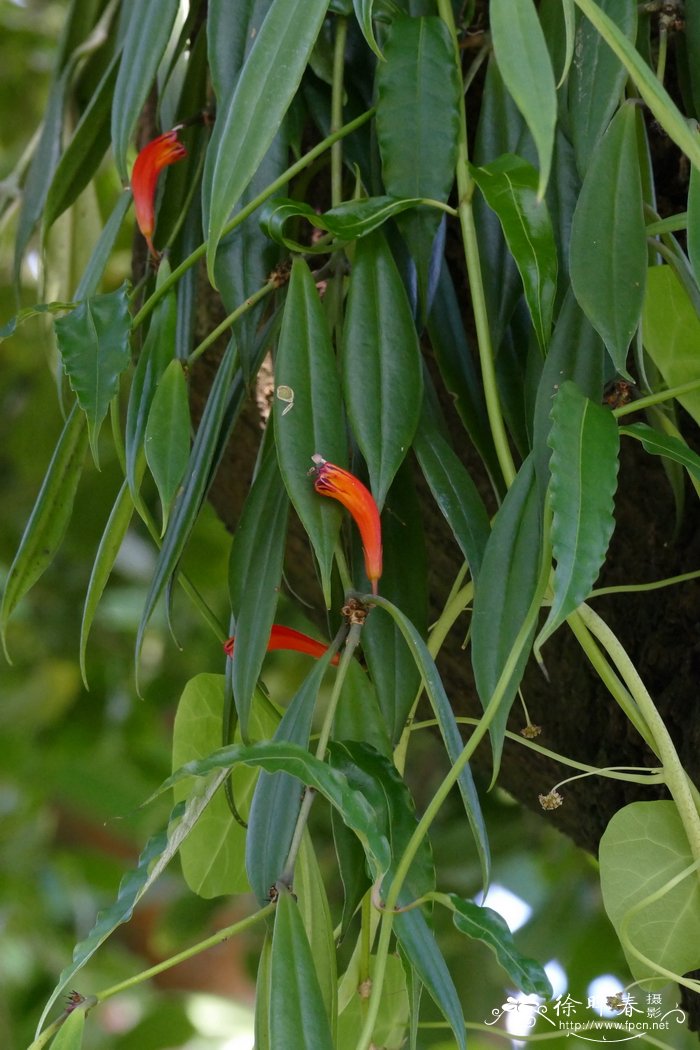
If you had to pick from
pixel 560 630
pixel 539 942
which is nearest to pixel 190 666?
pixel 539 942

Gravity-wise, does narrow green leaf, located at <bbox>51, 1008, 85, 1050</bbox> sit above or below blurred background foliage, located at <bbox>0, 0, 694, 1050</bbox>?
above

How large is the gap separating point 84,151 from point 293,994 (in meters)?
0.42

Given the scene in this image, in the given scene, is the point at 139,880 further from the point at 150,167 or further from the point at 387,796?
the point at 150,167

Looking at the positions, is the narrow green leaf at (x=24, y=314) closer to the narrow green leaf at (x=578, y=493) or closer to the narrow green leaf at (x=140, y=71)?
the narrow green leaf at (x=140, y=71)

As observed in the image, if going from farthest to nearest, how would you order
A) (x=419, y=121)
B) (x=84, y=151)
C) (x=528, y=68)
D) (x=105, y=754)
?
(x=105, y=754), (x=84, y=151), (x=419, y=121), (x=528, y=68)

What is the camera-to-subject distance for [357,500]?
0.33 meters

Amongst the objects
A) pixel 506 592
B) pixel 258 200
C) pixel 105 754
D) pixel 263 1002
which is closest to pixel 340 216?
pixel 258 200

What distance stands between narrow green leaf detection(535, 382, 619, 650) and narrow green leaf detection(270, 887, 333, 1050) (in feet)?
0.32

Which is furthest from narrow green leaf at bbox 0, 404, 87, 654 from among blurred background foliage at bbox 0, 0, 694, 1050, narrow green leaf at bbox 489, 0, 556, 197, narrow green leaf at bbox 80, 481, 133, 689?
blurred background foliage at bbox 0, 0, 694, 1050

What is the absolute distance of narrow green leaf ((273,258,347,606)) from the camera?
0.33m

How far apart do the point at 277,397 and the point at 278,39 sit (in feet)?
0.34

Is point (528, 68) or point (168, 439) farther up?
point (528, 68)

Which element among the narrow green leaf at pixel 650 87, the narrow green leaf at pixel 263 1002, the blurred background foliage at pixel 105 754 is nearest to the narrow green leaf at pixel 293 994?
the narrow green leaf at pixel 263 1002

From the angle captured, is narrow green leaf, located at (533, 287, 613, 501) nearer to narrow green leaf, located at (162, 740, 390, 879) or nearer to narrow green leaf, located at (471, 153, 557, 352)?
narrow green leaf, located at (471, 153, 557, 352)
